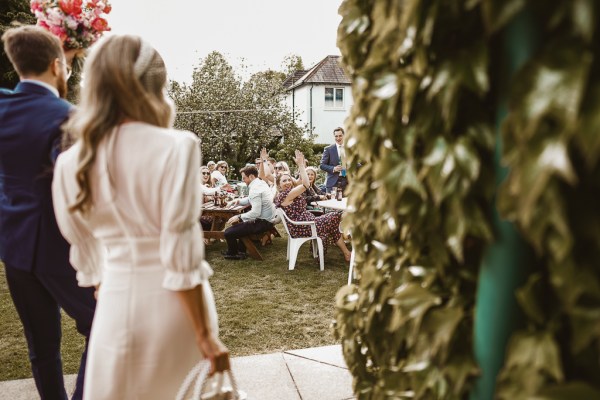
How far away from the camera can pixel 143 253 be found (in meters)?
1.79

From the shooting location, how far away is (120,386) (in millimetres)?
1812

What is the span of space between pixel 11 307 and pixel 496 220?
6209mm

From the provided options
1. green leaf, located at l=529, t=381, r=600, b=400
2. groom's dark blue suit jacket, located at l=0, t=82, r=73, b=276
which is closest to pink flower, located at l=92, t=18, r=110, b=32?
groom's dark blue suit jacket, located at l=0, t=82, r=73, b=276

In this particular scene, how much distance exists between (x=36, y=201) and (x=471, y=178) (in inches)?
92.6

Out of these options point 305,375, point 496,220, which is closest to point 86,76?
point 496,220

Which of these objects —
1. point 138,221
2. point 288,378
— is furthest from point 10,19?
point 138,221

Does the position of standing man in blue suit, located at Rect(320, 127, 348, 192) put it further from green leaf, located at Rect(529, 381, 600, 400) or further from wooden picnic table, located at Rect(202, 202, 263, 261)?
green leaf, located at Rect(529, 381, 600, 400)

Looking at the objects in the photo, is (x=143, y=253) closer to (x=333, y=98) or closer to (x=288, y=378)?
(x=288, y=378)

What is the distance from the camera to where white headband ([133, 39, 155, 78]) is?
1.76m

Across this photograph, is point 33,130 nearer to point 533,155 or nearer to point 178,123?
point 533,155

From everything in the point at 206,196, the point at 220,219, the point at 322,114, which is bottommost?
the point at 220,219

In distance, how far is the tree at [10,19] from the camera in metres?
15.4

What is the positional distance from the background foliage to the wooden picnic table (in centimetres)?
673

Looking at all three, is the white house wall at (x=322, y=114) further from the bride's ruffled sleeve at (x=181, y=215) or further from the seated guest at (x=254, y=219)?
the bride's ruffled sleeve at (x=181, y=215)
